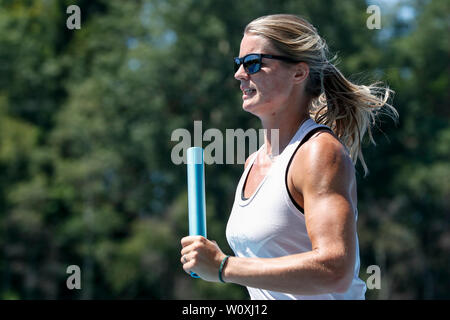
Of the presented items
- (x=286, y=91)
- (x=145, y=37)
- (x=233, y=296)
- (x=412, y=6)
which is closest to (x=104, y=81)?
(x=145, y=37)

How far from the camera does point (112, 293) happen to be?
1870 centimetres

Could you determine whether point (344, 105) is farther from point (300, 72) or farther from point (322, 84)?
point (300, 72)

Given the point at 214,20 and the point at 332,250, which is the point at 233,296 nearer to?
the point at 214,20

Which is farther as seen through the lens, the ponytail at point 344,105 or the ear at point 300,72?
the ponytail at point 344,105

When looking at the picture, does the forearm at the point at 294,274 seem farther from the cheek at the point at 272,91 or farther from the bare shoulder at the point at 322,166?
the cheek at the point at 272,91

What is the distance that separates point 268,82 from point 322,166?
1.41 feet

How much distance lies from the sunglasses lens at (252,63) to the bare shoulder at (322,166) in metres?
0.35

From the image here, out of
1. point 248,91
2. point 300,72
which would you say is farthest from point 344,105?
point 248,91

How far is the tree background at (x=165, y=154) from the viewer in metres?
17.8

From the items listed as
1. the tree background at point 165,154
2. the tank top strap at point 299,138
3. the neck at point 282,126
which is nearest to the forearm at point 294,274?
the tank top strap at point 299,138

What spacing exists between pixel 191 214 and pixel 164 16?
17035 millimetres

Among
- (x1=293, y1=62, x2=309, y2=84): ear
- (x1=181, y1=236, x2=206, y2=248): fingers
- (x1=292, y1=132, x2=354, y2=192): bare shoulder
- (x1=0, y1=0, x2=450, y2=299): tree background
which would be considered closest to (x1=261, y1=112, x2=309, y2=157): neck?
(x1=293, y1=62, x2=309, y2=84): ear

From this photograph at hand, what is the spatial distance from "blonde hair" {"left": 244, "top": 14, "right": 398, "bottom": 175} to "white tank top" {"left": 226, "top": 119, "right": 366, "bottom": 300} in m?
0.23

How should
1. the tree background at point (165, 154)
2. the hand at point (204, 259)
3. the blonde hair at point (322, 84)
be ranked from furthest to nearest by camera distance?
the tree background at point (165, 154) → the blonde hair at point (322, 84) → the hand at point (204, 259)
